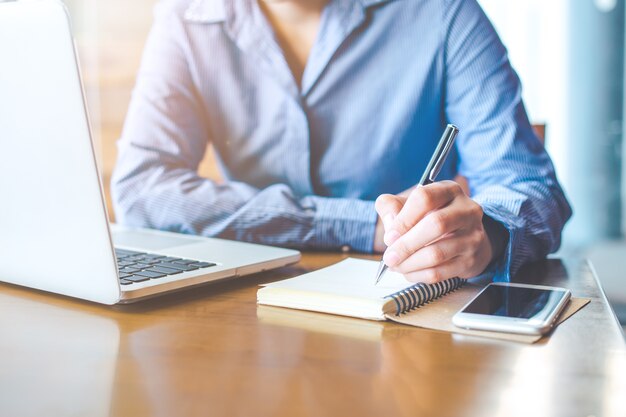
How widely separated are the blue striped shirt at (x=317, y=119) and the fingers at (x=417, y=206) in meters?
0.41

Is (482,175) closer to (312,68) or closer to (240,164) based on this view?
(312,68)

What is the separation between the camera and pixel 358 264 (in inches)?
37.0

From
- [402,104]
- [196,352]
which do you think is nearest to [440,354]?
[196,352]

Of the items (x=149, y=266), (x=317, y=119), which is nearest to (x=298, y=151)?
(x=317, y=119)

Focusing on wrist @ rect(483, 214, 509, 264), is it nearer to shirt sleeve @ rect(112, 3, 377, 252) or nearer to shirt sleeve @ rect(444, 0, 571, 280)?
shirt sleeve @ rect(444, 0, 571, 280)

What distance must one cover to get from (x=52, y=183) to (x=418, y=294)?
42 cm

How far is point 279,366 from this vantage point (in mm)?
578

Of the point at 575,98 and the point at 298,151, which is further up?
the point at 298,151

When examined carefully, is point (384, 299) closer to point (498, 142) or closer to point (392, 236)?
point (392, 236)

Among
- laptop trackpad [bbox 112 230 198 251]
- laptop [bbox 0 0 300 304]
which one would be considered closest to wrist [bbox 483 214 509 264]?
laptop [bbox 0 0 300 304]

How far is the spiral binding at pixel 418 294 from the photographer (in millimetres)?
722

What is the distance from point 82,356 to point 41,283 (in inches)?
9.2

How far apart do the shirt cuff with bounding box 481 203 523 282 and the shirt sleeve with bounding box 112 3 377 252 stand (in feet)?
0.90

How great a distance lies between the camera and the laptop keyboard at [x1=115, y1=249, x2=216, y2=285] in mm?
799
